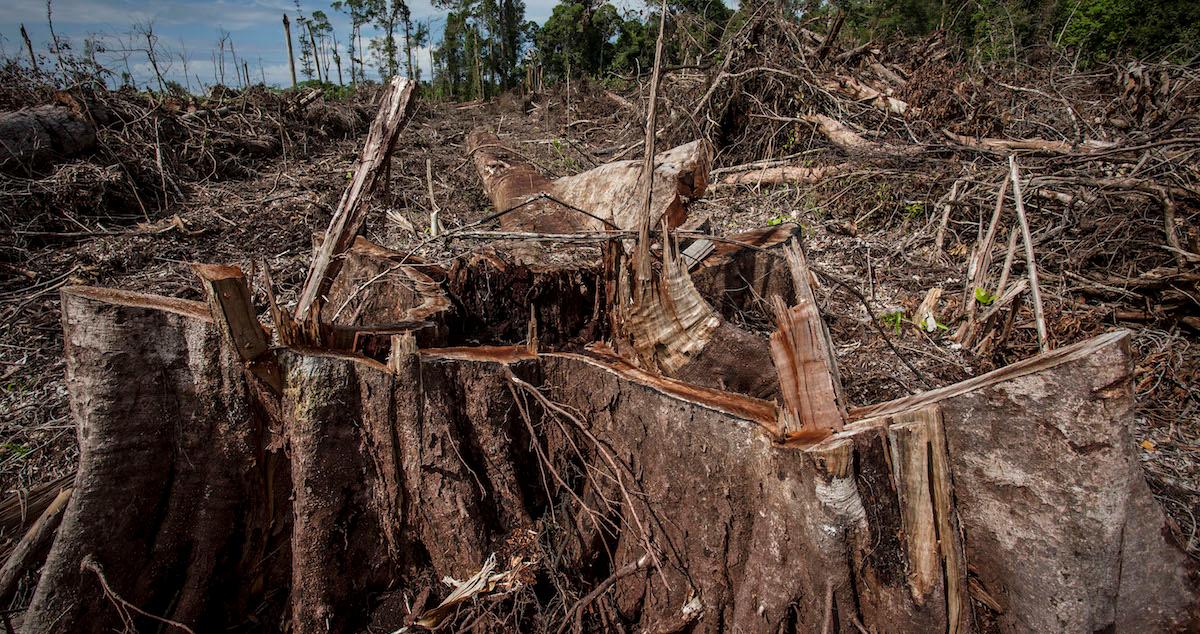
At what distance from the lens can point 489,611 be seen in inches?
70.5

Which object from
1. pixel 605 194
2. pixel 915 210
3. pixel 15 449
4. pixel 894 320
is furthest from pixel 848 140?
pixel 15 449

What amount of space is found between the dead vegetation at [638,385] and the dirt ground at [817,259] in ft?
0.08

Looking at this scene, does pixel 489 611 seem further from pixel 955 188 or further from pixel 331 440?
pixel 955 188

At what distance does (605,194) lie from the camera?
155 inches

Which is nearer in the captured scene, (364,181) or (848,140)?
(364,181)

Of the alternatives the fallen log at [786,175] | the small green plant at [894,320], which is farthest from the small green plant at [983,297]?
the fallen log at [786,175]

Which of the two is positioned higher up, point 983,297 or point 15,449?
point 983,297

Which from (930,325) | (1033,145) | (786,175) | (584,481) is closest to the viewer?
(584,481)

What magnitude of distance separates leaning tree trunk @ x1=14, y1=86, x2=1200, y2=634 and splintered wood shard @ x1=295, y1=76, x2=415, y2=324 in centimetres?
1

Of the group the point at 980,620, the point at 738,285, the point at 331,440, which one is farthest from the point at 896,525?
the point at 331,440

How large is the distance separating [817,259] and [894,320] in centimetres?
111

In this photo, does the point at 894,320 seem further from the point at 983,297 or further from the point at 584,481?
the point at 584,481

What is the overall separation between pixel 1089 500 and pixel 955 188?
4.07 metres

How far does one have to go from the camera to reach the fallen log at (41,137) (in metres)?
4.80
